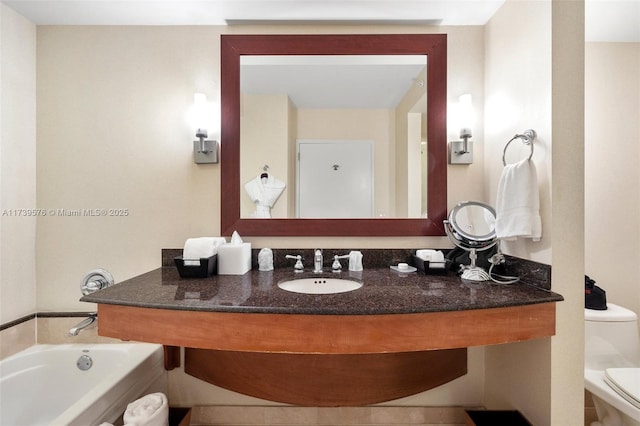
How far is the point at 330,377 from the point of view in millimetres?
1517

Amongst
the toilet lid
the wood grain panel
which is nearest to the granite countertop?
the wood grain panel

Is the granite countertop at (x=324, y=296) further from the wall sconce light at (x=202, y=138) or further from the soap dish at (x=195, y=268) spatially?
the wall sconce light at (x=202, y=138)

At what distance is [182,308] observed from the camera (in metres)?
1.02

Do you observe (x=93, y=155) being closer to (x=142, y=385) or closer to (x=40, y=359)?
(x=40, y=359)

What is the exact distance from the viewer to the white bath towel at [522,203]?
1217 millimetres

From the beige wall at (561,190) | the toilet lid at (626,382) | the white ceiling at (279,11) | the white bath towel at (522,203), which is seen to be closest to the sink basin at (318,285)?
the white bath towel at (522,203)

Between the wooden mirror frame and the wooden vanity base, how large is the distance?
642 millimetres

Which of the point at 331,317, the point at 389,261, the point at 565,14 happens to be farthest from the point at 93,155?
the point at 565,14

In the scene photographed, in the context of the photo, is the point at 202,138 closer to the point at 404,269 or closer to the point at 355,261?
the point at 355,261

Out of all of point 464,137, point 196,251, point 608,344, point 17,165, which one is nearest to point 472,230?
point 464,137

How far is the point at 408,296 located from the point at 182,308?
799 millimetres

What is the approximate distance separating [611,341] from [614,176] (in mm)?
970

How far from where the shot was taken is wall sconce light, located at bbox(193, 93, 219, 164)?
1.63 m

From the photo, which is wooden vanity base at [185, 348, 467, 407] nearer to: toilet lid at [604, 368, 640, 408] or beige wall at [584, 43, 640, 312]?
toilet lid at [604, 368, 640, 408]
